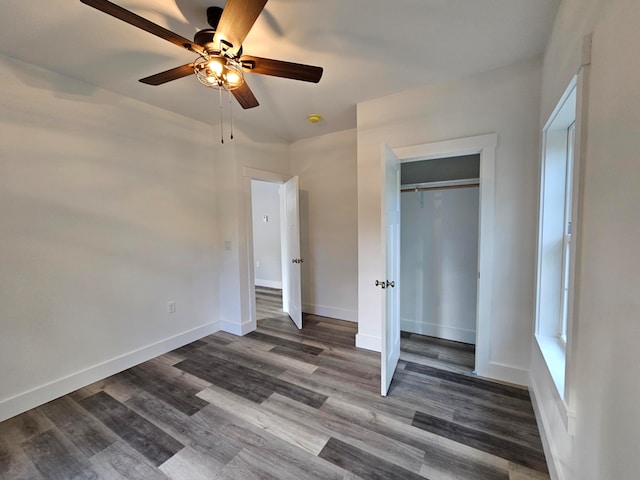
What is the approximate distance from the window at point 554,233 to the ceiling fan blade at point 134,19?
226 centimetres

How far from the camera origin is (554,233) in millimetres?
1855

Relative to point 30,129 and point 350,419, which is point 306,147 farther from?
point 350,419

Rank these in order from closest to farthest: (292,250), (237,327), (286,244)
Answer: (237,327), (292,250), (286,244)

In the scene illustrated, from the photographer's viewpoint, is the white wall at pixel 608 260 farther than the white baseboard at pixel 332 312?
No

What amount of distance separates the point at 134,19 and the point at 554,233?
274 cm

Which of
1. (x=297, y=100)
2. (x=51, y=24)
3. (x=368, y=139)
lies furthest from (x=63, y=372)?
(x=368, y=139)

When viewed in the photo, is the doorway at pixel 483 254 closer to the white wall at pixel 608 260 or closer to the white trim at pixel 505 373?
the white trim at pixel 505 373

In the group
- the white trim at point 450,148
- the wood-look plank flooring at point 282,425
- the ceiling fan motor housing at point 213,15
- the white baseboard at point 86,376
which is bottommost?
the wood-look plank flooring at point 282,425

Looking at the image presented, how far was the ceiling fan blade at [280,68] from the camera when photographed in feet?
5.03

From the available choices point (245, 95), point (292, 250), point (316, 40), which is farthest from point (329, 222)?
point (316, 40)

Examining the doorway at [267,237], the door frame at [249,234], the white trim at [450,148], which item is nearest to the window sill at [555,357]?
the white trim at [450,148]

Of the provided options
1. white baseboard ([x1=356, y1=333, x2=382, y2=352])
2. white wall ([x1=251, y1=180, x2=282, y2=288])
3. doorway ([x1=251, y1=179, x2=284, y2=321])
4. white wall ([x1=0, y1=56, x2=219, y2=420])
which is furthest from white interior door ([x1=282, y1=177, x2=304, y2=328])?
white wall ([x1=251, y1=180, x2=282, y2=288])

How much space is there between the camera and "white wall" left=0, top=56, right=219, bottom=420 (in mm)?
1978

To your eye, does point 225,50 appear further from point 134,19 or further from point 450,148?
point 450,148
